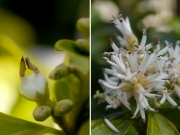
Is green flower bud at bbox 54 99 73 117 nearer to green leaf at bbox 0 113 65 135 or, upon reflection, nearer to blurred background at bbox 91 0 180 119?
green leaf at bbox 0 113 65 135

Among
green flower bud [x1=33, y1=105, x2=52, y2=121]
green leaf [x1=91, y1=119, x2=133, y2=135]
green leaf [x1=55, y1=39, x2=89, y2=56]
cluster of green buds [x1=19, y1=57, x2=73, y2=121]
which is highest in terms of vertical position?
green leaf [x1=55, y1=39, x2=89, y2=56]

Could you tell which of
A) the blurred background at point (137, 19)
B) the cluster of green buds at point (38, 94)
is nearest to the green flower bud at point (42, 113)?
the cluster of green buds at point (38, 94)

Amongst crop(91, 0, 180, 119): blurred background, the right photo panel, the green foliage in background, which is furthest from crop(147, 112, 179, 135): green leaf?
crop(91, 0, 180, 119): blurred background

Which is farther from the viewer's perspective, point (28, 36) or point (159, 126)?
point (28, 36)

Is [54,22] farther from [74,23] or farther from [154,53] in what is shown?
[154,53]

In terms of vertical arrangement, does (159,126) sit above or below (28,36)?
below

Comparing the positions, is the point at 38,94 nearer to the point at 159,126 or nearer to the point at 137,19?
the point at 159,126

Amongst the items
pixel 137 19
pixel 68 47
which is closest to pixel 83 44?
pixel 68 47
